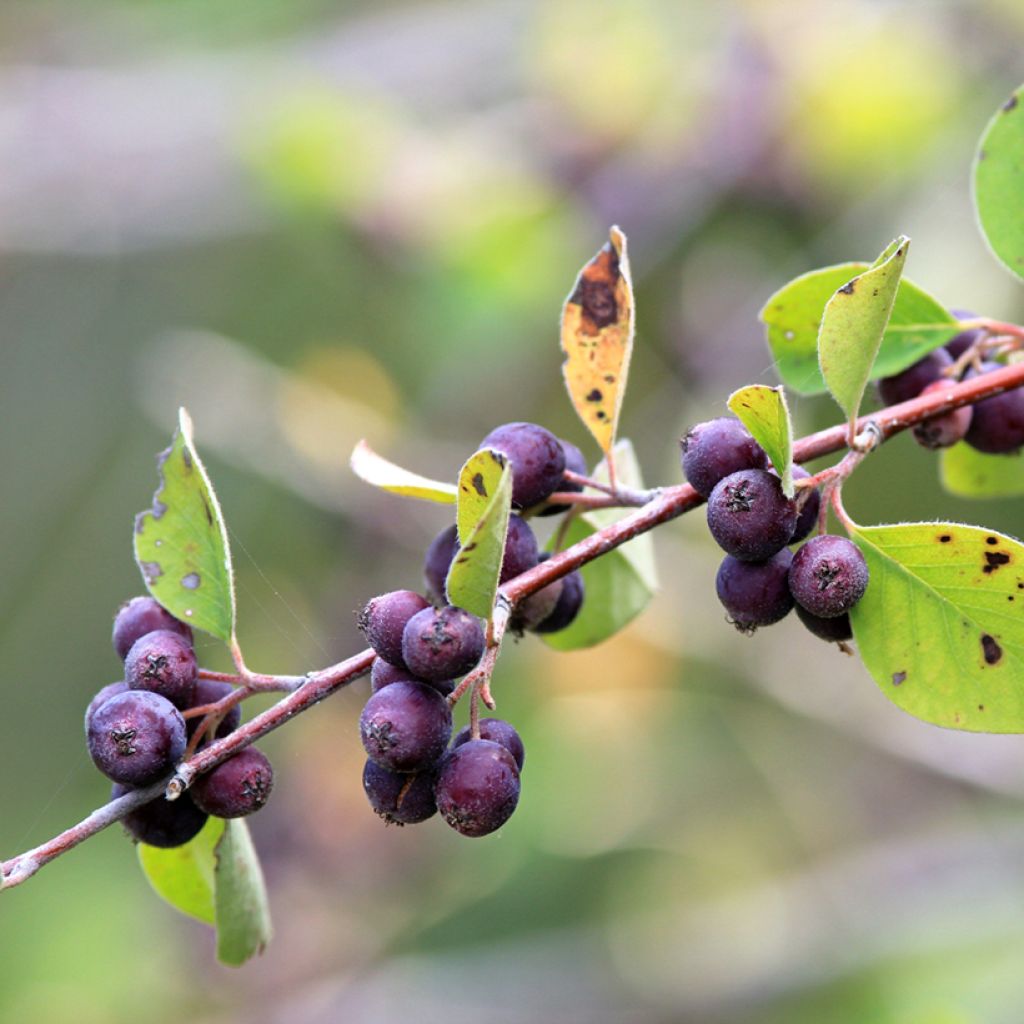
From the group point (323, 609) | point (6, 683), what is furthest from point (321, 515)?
point (6, 683)

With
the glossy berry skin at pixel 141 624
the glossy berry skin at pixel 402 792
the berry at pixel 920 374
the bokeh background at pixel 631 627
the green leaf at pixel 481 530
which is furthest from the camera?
the bokeh background at pixel 631 627

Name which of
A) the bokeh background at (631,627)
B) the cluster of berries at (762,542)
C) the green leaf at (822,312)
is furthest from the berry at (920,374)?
the bokeh background at (631,627)

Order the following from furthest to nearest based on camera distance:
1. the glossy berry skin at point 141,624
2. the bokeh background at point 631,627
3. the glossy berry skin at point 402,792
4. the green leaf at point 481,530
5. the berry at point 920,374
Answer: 1. the bokeh background at point 631,627
2. the berry at point 920,374
3. the glossy berry skin at point 141,624
4. the glossy berry skin at point 402,792
5. the green leaf at point 481,530

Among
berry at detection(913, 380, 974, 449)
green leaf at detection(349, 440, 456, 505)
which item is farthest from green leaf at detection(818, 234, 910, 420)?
green leaf at detection(349, 440, 456, 505)

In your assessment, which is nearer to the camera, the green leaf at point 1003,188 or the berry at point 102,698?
the berry at point 102,698

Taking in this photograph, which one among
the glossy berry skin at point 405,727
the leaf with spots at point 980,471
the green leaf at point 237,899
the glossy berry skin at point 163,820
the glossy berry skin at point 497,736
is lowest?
the leaf with spots at point 980,471

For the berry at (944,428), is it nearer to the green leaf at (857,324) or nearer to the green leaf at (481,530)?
the green leaf at (857,324)

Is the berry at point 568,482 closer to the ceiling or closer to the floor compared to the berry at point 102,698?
closer to the floor

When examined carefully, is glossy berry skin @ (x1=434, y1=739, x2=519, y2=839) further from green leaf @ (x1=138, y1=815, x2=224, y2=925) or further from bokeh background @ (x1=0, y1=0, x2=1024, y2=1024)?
bokeh background @ (x1=0, y1=0, x2=1024, y2=1024)

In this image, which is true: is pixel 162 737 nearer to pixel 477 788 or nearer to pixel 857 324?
pixel 477 788
